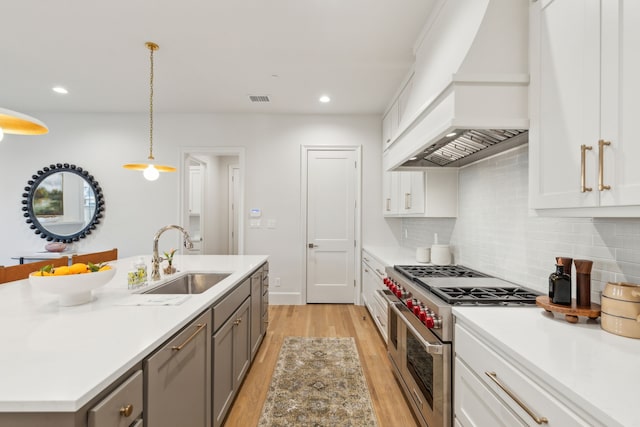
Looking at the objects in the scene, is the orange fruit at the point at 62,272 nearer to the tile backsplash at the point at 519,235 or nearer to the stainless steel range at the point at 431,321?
the stainless steel range at the point at 431,321

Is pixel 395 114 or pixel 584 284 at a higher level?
pixel 395 114

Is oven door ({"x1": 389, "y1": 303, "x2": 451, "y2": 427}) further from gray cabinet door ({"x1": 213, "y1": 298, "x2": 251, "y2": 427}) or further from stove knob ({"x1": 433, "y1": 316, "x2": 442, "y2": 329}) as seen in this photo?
gray cabinet door ({"x1": 213, "y1": 298, "x2": 251, "y2": 427})

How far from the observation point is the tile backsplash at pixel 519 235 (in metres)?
1.32

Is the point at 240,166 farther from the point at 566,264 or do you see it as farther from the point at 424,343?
the point at 566,264

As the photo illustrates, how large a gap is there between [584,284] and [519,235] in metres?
0.69

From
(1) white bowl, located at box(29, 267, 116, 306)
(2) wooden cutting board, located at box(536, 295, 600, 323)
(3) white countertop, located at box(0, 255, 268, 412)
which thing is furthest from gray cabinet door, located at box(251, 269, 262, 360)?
(2) wooden cutting board, located at box(536, 295, 600, 323)

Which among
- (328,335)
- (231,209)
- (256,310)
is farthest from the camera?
(231,209)

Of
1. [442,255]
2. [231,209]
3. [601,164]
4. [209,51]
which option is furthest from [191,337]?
[231,209]

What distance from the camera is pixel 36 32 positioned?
249cm

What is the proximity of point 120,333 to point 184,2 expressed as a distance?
7.04ft

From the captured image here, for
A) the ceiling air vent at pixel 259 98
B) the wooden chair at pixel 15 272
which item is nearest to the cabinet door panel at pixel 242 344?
the wooden chair at pixel 15 272

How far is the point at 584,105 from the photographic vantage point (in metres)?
1.09

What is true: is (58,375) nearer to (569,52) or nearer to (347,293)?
(569,52)

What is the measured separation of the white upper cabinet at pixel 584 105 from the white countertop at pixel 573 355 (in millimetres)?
442
